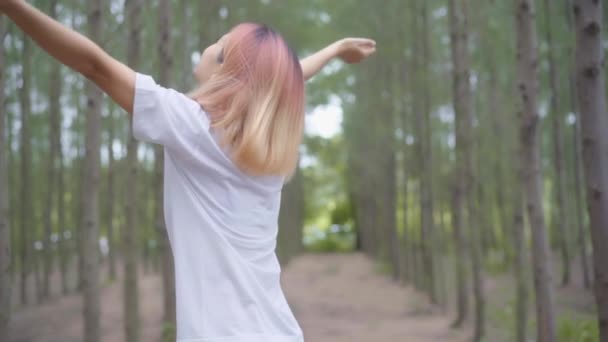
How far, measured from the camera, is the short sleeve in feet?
5.10

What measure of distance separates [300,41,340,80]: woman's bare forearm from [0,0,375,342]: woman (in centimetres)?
41

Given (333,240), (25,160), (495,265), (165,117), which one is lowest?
(333,240)

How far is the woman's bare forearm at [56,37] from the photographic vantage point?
4.65 feet

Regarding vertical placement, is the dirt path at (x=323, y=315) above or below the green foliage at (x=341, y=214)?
below

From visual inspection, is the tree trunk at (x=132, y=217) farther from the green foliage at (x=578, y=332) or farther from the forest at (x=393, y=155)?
the green foliage at (x=578, y=332)

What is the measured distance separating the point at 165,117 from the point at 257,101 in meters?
0.23

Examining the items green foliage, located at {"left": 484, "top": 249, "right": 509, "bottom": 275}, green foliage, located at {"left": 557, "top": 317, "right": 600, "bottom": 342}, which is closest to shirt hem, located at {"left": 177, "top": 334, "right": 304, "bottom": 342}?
green foliage, located at {"left": 557, "top": 317, "right": 600, "bottom": 342}

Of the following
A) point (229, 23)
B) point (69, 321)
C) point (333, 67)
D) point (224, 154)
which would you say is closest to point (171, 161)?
point (224, 154)

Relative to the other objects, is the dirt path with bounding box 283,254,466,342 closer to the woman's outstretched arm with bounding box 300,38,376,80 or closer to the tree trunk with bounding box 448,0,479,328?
the tree trunk with bounding box 448,0,479,328

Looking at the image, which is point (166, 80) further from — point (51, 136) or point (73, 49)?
point (51, 136)

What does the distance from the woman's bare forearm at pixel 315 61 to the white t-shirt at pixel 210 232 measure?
581 millimetres

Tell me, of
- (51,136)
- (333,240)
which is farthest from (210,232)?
(333,240)

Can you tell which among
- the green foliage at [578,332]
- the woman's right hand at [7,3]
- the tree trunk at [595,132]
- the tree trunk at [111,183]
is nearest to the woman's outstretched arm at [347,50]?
the woman's right hand at [7,3]

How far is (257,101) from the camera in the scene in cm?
169
